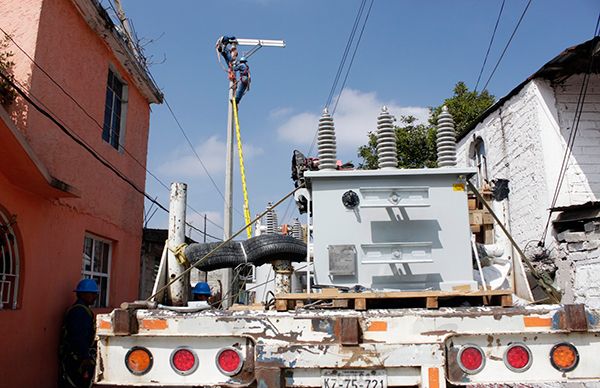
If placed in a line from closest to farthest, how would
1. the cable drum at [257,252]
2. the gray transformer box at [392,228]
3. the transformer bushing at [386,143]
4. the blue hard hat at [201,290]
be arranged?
the gray transformer box at [392,228]
the transformer bushing at [386,143]
the cable drum at [257,252]
the blue hard hat at [201,290]

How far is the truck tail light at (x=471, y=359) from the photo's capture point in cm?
262

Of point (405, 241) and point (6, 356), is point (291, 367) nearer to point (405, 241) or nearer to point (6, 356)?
point (405, 241)

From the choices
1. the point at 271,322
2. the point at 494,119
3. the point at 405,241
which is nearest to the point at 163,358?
the point at 271,322

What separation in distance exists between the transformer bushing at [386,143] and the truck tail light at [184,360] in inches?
81.1

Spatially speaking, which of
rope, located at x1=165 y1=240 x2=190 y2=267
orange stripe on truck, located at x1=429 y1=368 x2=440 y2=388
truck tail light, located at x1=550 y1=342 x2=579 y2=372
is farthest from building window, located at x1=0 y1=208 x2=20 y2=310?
truck tail light, located at x1=550 y1=342 x2=579 y2=372

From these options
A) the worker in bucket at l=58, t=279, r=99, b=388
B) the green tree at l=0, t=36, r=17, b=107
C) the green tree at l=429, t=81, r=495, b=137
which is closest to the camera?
the green tree at l=0, t=36, r=17, b=107

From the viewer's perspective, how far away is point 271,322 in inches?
106

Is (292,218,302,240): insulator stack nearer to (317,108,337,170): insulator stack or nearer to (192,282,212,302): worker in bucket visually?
(192,282,212,302): worker in bucket

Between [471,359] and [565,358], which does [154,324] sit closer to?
[471,359]

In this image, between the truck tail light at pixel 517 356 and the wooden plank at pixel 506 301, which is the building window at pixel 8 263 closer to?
the wooden plank at pixel 506 301

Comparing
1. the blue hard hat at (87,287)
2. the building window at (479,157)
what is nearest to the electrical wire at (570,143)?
the building window at (479,157)

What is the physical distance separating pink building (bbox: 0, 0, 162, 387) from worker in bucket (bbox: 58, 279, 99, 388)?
274 mm

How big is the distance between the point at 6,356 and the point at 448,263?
17.5 ft

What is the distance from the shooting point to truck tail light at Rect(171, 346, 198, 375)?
8.84ft
